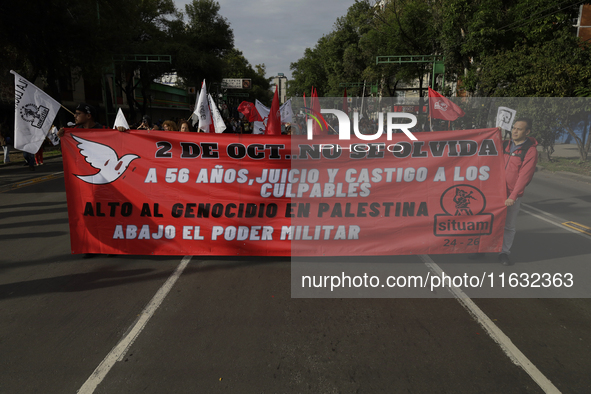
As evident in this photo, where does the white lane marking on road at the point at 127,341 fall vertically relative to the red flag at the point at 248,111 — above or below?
below

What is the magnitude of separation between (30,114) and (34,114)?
44mm

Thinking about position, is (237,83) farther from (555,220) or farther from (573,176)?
(555,220)

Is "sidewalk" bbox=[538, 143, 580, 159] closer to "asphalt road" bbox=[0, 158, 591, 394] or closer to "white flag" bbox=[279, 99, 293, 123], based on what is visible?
"white flag" bbox=[279, 99, 293, 123]

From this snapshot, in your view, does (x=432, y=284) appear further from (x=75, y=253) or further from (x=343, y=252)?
(x=75, y=253)

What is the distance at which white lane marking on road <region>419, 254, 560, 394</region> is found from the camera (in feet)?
9.47

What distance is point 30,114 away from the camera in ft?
16.4

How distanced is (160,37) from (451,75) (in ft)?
80.6

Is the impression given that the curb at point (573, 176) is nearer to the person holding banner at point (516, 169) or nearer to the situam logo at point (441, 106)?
the situam logo at point (441, 106)

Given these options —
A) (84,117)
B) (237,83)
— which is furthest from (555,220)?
(237,83)

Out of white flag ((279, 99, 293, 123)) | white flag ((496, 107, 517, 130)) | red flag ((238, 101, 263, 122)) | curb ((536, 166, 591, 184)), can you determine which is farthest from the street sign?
white flag ((496, 107, 517, 130))

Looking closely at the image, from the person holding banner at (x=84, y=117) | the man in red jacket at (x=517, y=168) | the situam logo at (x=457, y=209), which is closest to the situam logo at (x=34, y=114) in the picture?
the person holding banner at (x=84, y=117)

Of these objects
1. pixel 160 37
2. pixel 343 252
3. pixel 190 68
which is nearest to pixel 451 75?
pixel 190 68

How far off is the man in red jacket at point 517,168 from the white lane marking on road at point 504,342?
1375mm

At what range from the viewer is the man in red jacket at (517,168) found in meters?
5.06
